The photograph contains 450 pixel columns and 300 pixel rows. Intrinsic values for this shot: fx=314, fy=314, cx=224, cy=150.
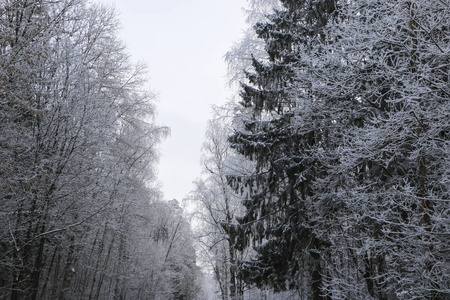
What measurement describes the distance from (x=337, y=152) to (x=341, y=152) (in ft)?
3.65

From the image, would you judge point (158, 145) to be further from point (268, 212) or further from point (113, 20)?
point (268, 212)

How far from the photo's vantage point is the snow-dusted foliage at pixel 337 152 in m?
5.06

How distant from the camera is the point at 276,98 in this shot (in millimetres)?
8141

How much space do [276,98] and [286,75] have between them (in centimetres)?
63

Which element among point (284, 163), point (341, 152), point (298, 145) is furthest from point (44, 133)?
point (341, 152)

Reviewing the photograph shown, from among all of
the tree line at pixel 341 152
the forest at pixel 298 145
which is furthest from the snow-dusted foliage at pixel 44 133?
the tree line at pixel 341 152

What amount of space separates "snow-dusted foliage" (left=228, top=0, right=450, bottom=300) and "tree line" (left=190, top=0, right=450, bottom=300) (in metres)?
0.03

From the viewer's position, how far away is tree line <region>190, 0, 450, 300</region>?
4.88 meters

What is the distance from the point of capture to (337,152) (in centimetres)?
636

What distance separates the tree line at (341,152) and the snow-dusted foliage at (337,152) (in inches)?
1.2

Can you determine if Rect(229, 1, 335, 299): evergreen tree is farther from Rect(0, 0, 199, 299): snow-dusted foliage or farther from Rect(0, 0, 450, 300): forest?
Rect(0, 0, 199, 299): snow-dusted foliage

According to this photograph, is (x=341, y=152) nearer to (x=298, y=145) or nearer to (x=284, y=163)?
(x=284, y=163)

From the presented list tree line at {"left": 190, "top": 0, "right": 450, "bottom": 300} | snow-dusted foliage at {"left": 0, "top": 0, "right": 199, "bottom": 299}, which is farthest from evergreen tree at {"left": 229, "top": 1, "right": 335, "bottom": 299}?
snow-dusted foliage at {"left": 0, "top": 0, "right": 199, "bottom": 299}

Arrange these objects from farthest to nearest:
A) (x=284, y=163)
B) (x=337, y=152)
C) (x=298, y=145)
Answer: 1. (x=298, y=145)
2. (x=284, y=163)
3. (x=337, y=152)
